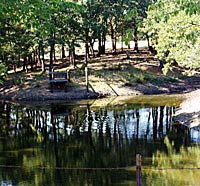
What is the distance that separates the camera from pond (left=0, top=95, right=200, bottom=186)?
1305 cm

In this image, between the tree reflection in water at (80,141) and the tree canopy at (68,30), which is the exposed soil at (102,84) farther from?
the tree reflection in water at (80,141)

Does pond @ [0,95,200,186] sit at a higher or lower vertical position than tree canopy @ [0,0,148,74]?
lower

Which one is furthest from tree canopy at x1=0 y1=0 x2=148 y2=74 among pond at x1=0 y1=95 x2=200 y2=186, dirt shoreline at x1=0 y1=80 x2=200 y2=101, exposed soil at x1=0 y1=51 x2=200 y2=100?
pond at x1=0 y1=95 x2=200 y2=186

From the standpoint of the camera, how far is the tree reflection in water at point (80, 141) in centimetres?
1348

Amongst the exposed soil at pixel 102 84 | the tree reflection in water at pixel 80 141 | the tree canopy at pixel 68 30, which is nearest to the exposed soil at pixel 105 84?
the exposed soil at pixel 102 84

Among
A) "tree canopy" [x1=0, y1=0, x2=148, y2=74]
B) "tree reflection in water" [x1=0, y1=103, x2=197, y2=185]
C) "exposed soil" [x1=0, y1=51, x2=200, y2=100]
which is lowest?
"tree reflection in water" [x1=0, y1=103, x2=197, y2=185]

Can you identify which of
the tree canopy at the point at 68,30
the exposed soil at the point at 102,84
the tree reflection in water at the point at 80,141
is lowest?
the tree reflection in water at the point at 80,141

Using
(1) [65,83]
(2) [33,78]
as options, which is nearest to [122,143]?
(1) [65,83]

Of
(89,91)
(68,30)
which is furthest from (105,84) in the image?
(68,30)

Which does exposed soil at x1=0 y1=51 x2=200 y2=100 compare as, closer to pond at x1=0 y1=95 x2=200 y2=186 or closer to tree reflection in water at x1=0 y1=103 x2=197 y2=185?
pond at x1=0 y1=95 x2=200 y2=186

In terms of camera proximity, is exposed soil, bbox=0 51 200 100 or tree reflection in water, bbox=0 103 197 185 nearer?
tree reflection in water, bbox=0 103 197 185

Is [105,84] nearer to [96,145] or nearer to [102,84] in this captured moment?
[102,84]

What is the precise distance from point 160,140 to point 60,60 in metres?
30.3

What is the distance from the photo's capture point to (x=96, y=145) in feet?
57.6
